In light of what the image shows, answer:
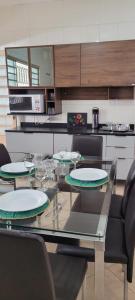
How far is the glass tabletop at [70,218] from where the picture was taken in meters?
1.30

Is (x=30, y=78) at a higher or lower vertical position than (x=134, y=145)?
higher

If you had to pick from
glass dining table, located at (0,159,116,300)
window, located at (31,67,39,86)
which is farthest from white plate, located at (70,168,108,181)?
window, located at (31,67,39,86)

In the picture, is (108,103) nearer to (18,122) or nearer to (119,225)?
(18,122)

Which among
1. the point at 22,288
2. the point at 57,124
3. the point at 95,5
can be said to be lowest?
the point at 22,288

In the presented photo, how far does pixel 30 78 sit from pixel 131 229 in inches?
119

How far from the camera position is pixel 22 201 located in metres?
1.51

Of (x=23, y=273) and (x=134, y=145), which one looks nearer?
(x=23, y=273)

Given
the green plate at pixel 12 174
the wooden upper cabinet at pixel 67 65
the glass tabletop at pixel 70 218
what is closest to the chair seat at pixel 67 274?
the glass tabletop at pixel 70 218

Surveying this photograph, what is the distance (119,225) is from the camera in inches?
70.5

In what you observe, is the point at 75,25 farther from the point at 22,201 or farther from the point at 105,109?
the point at 22,201

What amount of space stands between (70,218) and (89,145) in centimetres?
134

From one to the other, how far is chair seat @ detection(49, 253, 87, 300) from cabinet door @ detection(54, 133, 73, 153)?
2268 mm

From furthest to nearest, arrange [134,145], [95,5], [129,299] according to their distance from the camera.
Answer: [95,5] → [134,145] → [129,299]

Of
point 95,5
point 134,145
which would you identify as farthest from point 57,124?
point 95,5
